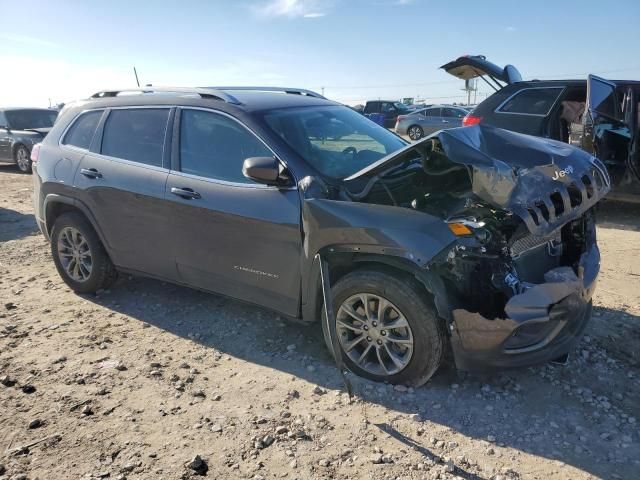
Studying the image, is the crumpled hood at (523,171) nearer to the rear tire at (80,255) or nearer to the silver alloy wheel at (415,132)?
the rear tire at (80,255)

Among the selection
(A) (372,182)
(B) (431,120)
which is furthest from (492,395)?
(B) (431,120)

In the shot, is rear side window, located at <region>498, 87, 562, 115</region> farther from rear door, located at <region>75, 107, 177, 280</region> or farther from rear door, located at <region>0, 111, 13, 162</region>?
rear door, located at <region>0, 111, 13, 162</region>

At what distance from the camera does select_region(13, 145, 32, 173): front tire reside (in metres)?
13.0

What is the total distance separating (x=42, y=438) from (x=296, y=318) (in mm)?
1638

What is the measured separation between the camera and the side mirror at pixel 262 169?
3227 millimetres

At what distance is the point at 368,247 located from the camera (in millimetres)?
3059

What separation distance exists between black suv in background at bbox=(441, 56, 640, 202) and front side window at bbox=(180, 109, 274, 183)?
3.66 metres

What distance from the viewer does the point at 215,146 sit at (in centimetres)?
379

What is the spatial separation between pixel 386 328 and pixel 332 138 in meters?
1.58

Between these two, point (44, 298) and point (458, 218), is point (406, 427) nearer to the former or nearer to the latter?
point (458, 218)

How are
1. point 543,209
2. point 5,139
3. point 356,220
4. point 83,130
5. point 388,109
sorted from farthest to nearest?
point 388,109
point 5,139
point 83,130
point 356,220
point 543,209

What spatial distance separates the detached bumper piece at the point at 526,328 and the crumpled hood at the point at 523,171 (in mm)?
361

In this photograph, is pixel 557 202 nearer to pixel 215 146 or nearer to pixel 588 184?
pixel 588 184

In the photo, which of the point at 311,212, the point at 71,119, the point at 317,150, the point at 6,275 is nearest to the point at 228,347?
the point at 311,212
